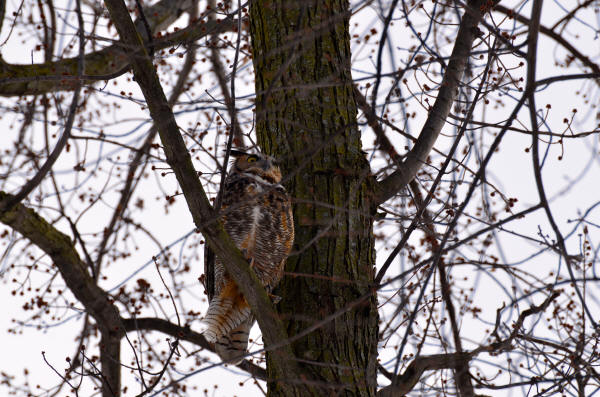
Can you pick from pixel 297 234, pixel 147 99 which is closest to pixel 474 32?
pixel 297 234

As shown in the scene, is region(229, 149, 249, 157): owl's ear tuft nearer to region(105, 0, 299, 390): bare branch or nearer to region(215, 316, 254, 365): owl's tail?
region(215, 316, 254, 365): owl's tail

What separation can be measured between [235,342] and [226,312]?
0.20m

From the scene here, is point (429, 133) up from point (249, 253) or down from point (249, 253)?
up

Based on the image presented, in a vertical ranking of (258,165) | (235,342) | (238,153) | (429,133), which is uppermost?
(238,153)

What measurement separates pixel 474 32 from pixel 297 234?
1.36 meters

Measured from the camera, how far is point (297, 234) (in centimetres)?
363

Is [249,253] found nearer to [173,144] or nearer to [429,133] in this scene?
[429,133]

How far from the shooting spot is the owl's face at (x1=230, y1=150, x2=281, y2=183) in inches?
150

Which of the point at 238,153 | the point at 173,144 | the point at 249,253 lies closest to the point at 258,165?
the point at 238,153

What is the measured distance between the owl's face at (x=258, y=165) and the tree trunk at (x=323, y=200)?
0.25ft

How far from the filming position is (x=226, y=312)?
3.51m

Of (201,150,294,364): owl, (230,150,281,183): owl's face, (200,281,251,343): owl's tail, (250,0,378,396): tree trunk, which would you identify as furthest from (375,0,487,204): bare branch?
(200,281,251,343): owl's tail

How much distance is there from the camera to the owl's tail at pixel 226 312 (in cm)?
347

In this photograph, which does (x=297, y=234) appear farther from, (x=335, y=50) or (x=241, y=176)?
(x=335, y=50)
